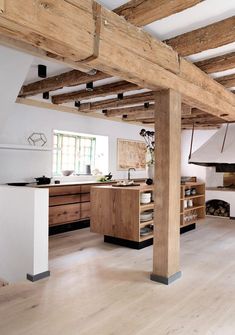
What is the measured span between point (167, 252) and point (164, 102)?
5.17 feet

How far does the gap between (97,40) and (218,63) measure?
1.87 meters

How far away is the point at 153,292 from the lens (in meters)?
2.76

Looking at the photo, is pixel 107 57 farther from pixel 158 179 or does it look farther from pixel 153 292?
pixel 153 292

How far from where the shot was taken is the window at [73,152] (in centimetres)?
578

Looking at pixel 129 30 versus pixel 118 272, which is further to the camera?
pixel 118 272

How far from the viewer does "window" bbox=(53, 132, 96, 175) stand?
19.0 ft

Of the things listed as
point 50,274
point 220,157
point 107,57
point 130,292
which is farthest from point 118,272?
point 220,157

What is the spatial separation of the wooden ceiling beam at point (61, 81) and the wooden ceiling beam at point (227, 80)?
1.69m

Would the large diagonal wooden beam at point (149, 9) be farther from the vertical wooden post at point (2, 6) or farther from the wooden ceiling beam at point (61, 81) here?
the wooden ceiling beam at point (61, 81)

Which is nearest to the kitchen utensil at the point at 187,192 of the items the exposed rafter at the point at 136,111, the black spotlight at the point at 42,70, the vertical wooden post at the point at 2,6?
the exposed rafter at the point at 136,111

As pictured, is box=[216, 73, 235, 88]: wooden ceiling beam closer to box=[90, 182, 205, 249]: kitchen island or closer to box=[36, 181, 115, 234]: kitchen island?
box=[90, 182, 205, 249]: kitchen island

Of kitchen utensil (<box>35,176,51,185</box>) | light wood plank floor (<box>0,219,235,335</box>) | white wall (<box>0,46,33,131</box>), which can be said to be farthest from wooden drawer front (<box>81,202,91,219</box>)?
white wall (<box>0,46,33,131</box>)

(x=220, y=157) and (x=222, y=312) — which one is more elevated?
(x=220, y=157)

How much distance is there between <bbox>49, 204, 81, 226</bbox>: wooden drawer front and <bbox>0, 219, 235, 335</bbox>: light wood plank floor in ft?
2.97
